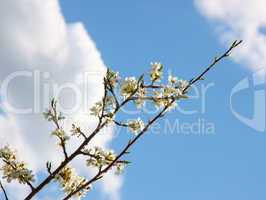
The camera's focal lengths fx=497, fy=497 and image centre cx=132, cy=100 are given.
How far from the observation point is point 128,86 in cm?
941

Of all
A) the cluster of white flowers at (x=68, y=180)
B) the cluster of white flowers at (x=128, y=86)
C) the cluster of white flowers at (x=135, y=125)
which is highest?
the cluster of white flowers at (x=128, y=86)

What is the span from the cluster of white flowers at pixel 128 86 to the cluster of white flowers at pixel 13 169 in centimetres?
226

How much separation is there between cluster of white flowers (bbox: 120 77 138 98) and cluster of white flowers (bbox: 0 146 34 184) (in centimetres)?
226

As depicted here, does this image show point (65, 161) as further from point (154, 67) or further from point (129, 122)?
point (154, 67)

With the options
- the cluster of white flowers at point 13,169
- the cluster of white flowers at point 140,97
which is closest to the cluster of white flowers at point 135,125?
the cluster of white flowers at point 140,97

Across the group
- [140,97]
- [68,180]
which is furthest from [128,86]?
[68,180]

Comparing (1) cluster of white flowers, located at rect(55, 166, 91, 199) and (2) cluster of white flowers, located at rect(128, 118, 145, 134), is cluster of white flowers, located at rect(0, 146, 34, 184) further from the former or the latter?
(2) cluster of white flowers, located at rect(128, 118, 145, 134)

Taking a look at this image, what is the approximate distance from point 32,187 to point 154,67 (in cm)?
318

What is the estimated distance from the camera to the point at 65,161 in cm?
831

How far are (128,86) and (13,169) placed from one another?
2611 millimetres

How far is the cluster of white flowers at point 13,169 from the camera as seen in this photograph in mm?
8748

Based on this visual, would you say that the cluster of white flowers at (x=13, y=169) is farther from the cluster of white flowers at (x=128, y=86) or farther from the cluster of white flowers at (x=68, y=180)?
the cluster of white flowers at (x=128, y=86)

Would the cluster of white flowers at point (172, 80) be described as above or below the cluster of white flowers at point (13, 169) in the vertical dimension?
above

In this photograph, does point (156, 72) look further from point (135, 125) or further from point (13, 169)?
point (13, 169)
